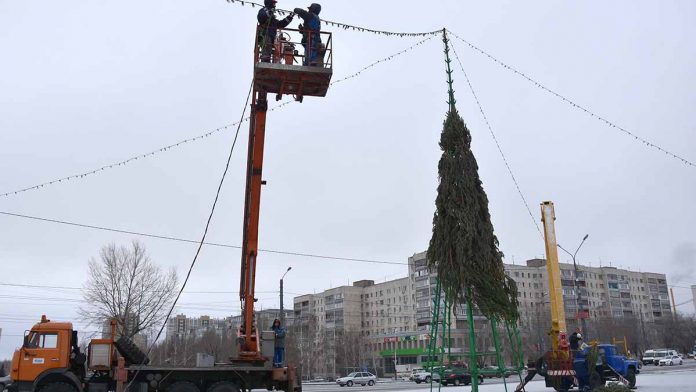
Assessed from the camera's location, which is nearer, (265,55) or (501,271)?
(501,271)

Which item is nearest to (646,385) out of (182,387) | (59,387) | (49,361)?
(182,387)

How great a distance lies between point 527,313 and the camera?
101m

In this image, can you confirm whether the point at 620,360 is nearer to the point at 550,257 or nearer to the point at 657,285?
the point at 550,257

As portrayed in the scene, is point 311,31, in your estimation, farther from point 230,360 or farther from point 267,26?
point 230,360

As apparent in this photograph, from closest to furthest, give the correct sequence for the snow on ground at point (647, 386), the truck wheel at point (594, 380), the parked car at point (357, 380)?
the truck wheel at point (594, 380)
the snow on ground at point (647, 386)
the parked car at point (357, 380)

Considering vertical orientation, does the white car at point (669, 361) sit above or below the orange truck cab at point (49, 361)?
below

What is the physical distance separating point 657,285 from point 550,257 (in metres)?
143

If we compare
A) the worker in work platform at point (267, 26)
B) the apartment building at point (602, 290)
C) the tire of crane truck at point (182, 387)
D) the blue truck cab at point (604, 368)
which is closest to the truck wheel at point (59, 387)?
the tire of crane truck at point (182, 387)

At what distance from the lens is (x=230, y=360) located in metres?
16.4

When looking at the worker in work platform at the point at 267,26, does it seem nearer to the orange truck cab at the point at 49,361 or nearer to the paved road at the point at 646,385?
the orange truck cab at the point at 49,361

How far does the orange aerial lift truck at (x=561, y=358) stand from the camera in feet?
71.9

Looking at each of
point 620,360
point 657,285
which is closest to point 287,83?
point 620,360

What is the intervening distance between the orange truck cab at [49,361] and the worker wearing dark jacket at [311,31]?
1059cm

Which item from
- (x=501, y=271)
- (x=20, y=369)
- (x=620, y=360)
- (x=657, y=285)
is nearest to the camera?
(x=501, y=271)
